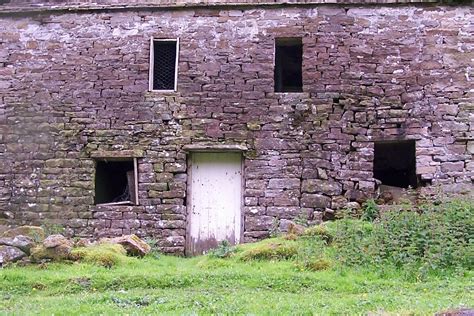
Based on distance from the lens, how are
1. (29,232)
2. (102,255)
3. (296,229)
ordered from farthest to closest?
(29,232) < (296,229) < (102,255)

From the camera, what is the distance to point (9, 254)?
29.3ft

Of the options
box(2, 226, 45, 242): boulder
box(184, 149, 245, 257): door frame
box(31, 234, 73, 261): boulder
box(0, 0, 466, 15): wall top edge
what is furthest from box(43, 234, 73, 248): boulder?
box(0, 0, 466, 15): wall top edge

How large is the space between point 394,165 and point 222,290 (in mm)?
5866

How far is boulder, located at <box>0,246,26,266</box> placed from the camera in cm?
885

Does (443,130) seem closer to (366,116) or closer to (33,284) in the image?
(366,116)

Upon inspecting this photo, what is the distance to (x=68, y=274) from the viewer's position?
8258mm

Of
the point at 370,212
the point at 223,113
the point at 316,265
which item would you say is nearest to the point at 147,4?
the point at 223,113

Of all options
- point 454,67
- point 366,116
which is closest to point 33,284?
point 366,116

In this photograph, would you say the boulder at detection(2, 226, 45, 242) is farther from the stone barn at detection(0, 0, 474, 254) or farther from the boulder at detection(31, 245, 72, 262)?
the stone barn at detection(0, 0, 474, 254)

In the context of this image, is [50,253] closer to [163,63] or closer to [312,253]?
[312,253]

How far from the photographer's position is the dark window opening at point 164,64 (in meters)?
11.7

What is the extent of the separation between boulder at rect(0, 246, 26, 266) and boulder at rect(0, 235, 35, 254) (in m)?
0.07

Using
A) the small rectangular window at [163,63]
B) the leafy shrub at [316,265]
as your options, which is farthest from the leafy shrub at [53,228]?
the leafy shrub at [316,265]

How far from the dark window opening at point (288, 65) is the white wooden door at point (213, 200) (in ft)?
6.35
